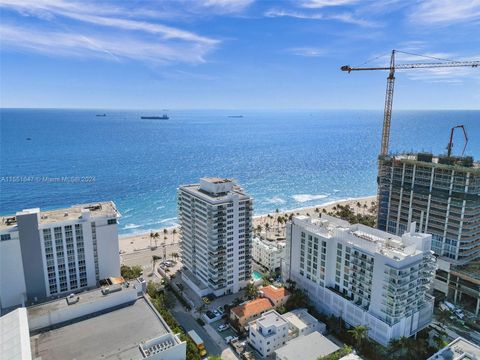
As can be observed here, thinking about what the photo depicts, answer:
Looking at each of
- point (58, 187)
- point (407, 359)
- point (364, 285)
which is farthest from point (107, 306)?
point (58, 187)

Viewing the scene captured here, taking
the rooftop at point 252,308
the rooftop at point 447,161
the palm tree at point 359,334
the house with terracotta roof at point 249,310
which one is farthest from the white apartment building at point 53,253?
the rooftop at point 447,161

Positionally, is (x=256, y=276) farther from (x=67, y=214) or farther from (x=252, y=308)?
(x=67, y=214)

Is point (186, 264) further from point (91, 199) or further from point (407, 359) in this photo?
point (91, 199)

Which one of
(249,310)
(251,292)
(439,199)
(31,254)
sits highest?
(439,199)

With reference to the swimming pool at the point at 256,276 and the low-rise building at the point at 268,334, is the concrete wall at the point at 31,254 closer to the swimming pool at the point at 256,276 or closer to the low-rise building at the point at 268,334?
the low-rise building at the point at 268,334

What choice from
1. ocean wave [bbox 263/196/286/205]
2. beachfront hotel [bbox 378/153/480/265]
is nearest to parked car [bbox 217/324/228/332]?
beachfront hotel [bbox 378/153/480/265]

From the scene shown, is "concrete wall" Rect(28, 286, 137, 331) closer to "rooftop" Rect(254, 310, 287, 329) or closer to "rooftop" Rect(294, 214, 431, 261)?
"rooftop" Rect(254, 310, 287, 329)

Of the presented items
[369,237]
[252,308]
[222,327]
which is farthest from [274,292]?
[369,237]
